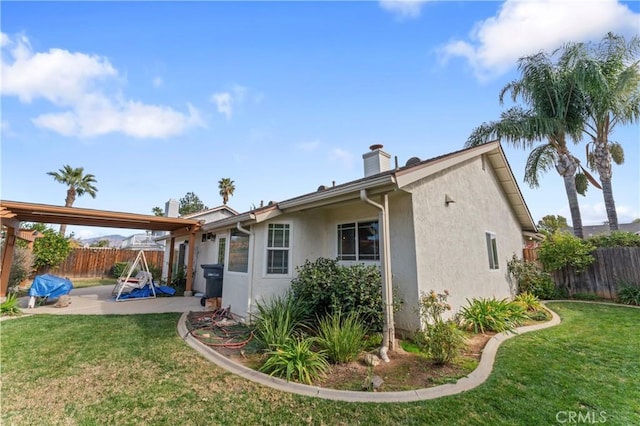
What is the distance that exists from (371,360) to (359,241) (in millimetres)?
3464

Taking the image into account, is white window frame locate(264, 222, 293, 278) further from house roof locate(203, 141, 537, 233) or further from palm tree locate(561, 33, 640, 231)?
palm tree locate(561, 33, 640, 231)

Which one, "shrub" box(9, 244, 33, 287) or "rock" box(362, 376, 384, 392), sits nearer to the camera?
"rock" box(362, 376, 384, 392)

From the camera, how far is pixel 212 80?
9633mm

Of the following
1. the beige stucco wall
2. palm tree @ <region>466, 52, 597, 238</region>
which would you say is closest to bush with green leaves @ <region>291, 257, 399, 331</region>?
the beige stucco wall

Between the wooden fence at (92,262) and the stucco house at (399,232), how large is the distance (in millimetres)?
16029

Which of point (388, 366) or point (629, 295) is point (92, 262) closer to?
point (388, 366)

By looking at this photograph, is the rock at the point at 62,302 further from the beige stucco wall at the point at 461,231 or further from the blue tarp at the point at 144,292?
the beige stucco wall at the point at 461,231

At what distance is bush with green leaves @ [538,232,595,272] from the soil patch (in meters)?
7.38

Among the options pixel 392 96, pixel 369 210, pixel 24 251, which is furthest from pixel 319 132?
pixel 24 251

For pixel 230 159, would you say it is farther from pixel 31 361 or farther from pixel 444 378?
pixel 444 378

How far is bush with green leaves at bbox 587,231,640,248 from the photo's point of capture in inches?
426

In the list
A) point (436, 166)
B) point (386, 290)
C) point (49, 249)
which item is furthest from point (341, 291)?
point (49, 249)

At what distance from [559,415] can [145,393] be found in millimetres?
5682

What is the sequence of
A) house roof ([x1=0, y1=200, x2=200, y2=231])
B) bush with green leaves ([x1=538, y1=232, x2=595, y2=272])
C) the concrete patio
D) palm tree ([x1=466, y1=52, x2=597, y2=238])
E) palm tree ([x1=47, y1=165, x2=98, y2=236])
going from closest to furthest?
1. house roof ([x1=0, y1=200, x2=200, y2=231])
2. the concrete patio
3. bush with green leaves ([x1=538, y1=232, x2=595, y2=272])
4. palm tree ([x1=466, y1=52, x2=597, y2=238])
5. palm tree ([x1=47, y1=165, x2=98, y2=236])
